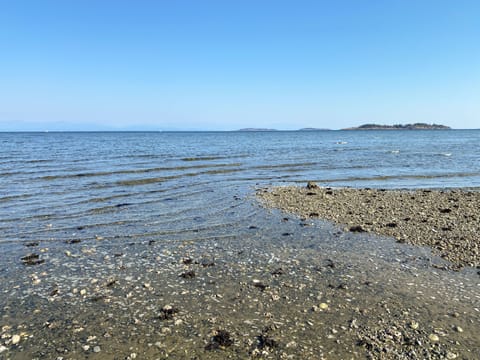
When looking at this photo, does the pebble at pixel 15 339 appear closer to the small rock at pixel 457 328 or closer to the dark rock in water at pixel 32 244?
the dark rock in water at pixel 32 244

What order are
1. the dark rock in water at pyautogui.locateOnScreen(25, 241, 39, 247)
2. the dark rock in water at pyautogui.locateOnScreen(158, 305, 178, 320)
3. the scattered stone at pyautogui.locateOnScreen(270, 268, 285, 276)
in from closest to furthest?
1. the dark rock in water at pyautogui.locateOnScreen(158, 305, 178, 320)
2. the scattered stone at pyautogui.locateOnScreen(270, 268, 285, 276)
3. the dark rock in water at pyautogui.locateOnScreen(25, 241, 39, 247)

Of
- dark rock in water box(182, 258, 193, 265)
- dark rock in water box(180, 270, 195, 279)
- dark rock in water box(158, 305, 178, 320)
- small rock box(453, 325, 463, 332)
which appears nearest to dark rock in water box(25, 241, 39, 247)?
dark rock in water box(182, 258, 193, 265)

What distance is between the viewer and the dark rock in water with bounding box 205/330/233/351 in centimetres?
689

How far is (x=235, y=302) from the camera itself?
8617 millimetres

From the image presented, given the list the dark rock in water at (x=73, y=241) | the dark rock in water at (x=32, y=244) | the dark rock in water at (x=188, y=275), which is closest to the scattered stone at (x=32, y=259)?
the dark rock in water at (x=32, y=244)

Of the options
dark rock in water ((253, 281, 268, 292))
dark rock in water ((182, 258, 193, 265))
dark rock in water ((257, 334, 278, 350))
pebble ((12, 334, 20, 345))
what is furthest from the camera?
dark rock in water ((182, 258, 193, 265))

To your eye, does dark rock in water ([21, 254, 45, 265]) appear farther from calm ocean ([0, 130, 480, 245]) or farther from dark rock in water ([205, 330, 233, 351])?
dark rock in water ([205, 330, 233, 351])

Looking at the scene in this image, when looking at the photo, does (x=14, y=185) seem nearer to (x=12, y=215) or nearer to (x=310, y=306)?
(x=12, y=215)

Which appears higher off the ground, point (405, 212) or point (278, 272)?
point (278, 272)

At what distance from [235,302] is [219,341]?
5.39 ft

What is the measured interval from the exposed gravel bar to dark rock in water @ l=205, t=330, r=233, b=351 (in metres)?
7.67

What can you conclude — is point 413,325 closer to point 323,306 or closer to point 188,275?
point 323,306

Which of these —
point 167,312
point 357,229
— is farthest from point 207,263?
point 357,229

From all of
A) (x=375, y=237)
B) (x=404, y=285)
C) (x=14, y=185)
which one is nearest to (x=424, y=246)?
(x=375, y=237)
